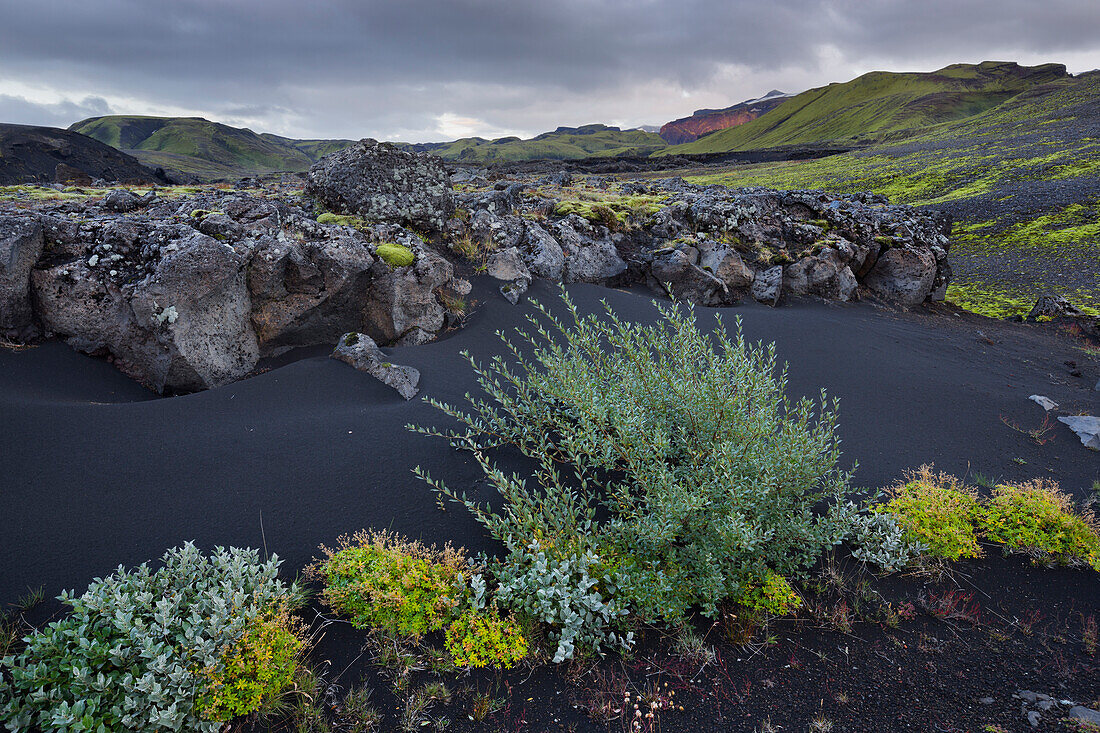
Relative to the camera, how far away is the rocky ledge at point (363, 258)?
672cm

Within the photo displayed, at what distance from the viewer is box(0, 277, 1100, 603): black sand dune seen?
13.8 feet

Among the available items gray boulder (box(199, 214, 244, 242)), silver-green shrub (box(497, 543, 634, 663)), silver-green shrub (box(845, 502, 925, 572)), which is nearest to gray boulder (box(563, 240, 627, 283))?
gray boulder (box(199, 214, 244, 242))

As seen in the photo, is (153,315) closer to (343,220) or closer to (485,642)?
(343,220)

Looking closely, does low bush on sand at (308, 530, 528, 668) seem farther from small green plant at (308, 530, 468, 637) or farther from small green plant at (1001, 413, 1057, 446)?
small green plant at (1001, 413, 1057, 446)

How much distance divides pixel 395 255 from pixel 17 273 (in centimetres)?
509

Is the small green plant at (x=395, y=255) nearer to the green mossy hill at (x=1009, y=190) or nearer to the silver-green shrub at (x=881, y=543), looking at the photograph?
the silver-green shrub at (x=881, y=543)

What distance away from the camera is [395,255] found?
9242 mm

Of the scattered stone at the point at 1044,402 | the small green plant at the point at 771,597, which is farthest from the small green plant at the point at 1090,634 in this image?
the scattered stone at the point at 1044,402

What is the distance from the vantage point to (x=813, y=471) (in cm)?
434

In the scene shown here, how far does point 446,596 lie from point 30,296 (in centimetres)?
747

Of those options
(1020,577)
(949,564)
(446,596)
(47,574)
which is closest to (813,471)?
(949,564)

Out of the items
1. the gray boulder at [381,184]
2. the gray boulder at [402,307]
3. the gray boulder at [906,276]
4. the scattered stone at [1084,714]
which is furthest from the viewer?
the gray boulder at [906,276]

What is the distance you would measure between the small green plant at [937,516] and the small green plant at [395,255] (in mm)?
8275

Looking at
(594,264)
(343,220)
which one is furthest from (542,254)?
(343,220)
